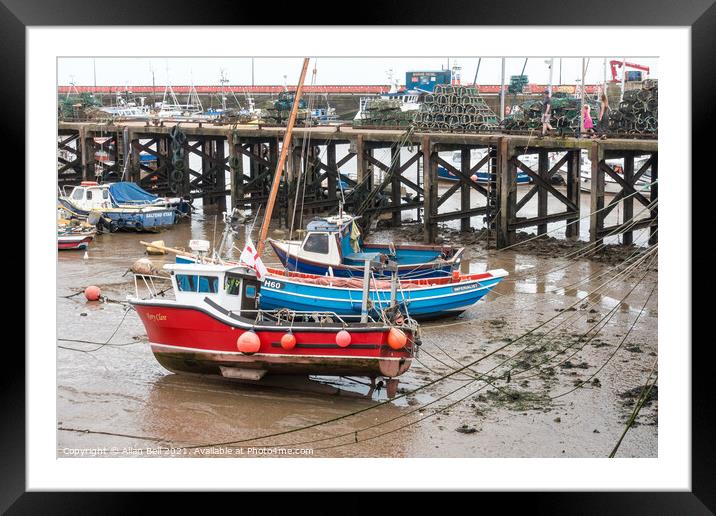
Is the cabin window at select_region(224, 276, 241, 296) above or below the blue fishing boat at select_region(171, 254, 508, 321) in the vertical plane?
above

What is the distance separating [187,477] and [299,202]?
791 inches

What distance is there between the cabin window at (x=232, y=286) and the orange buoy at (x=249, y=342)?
796 millimetres

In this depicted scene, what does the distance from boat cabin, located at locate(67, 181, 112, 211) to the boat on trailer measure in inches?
574

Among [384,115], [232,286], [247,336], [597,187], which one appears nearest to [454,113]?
[384,115]

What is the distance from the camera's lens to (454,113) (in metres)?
29.6

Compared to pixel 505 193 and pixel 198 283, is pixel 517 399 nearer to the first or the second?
pixel 198 283

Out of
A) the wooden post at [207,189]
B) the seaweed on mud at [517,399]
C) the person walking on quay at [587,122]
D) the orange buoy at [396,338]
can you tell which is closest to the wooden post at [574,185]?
the person walking on quay at [587,122]

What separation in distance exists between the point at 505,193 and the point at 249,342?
467 inches

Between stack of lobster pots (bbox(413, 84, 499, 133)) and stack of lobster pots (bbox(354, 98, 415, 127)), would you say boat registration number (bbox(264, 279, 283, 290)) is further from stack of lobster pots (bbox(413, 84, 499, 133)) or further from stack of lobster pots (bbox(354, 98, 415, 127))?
stack of lobster pots (bbox(354, 98, 415, 127))

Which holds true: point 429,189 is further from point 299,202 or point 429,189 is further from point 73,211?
point 73,211

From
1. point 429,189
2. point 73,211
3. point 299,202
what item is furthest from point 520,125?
point 73,211

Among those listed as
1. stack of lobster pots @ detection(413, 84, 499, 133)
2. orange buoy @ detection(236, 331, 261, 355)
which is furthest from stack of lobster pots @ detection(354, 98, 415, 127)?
orange buoy @ detection(236, 331, 261, 355)

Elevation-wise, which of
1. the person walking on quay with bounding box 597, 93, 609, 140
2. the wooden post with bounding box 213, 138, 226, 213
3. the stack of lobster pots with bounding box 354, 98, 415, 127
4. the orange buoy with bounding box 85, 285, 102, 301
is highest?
the stack of lobster pots with bounding box 354, 98, 415, 127

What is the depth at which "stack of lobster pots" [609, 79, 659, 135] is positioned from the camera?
2422 centimetres
